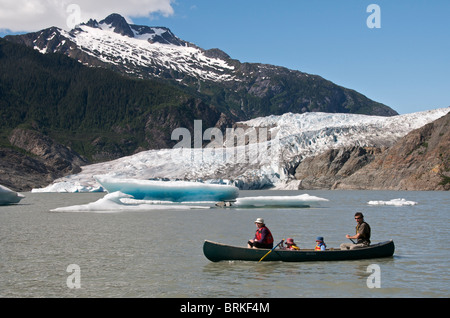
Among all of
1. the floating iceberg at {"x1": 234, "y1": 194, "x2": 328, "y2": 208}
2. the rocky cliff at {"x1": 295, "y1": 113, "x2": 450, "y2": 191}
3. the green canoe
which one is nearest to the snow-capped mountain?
the rocky cliff at {"x1": 295, "y1": 113, "x2": 450, "y2": 191}

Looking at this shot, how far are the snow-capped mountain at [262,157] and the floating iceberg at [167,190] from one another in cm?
7289

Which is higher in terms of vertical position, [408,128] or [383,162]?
[408,128]

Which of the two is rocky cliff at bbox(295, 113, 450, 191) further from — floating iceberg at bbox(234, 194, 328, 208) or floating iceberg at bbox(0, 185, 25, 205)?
floating iceberg at bbox(0, 185, 25, 205)

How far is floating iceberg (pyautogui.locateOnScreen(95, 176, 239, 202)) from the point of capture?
63.0 metres

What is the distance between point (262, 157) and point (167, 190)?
8802 cm

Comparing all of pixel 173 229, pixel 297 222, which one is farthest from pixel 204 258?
pixel 297 222

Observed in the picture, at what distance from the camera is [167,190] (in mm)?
63906

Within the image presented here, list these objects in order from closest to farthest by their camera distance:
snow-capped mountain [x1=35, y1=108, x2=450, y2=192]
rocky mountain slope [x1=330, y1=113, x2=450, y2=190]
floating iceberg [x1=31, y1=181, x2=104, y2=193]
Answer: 1. rocky mountain slope [x1=330, y1=113, x2=450, y2=190]
2. floating iceberg [x1=31, y1=181, x2=104, y2=193]
3. snow-capped mountain [x1=35, y1=108, x2=450, y2=192]

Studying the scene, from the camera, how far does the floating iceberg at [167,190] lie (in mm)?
63000

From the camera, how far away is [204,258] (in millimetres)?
26609

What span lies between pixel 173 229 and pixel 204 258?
47.0ft

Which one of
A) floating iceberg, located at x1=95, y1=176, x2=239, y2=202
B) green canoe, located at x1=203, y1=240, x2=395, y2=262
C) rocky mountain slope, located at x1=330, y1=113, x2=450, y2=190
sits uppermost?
rocky mountain slope, located at x1=330, y1=113, x2=450, y2=190

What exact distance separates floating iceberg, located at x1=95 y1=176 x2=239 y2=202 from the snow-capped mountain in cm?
7289
